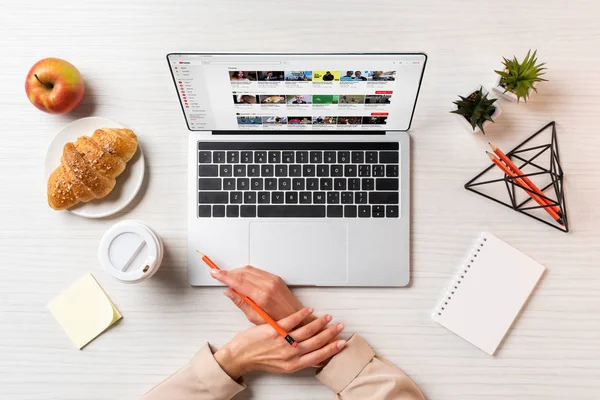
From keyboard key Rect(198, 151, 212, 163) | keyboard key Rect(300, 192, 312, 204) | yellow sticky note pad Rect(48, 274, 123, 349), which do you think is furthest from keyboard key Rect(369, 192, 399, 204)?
yellow sticky note pad Rect(48, 274, 123, 349)

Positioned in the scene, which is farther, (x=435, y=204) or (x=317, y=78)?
(x=435, y=204)

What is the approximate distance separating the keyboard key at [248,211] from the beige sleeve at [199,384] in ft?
0.86

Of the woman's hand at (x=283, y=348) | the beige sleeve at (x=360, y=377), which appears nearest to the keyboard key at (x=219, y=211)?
the woman's hand at (x=283, y=348)

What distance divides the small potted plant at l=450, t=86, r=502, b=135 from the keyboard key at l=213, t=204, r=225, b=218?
47 centimetres

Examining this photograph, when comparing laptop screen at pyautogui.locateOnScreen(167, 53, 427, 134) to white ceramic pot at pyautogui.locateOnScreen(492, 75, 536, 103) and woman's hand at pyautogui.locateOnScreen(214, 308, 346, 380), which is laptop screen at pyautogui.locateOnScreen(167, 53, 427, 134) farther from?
woman's hand at pyautogui.locateOnScreen(214, 308, 346, 380)

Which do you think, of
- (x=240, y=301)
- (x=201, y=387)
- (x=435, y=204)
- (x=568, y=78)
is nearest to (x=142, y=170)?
(x=240, y=301)

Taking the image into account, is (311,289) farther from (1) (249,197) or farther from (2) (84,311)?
(2) (84,311)

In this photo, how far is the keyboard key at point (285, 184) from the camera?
3.04ft

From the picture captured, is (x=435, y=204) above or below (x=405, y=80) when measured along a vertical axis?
below

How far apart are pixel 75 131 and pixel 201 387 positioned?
0.54 metres

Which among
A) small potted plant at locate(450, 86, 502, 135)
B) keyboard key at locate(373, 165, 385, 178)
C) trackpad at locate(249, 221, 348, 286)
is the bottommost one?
trackpad at locate(249, 221, 348, 286)

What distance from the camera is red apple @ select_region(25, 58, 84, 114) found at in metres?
0.91

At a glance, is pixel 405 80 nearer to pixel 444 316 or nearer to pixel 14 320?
pixel 444 316

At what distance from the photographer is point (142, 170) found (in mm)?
934
